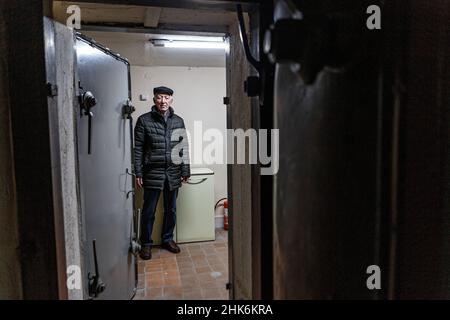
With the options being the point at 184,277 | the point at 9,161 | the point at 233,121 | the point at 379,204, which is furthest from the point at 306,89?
the point at 184,277

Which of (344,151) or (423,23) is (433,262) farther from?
(423,23)

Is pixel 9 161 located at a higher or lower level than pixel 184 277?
higher

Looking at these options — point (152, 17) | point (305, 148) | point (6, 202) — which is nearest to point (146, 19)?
point (152, 17)

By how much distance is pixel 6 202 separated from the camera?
0.80m

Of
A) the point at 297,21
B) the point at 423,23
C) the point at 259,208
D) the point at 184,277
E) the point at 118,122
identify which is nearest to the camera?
the point at 297,21

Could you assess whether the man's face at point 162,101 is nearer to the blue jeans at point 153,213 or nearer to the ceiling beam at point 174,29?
the blue jeans at point 153,213

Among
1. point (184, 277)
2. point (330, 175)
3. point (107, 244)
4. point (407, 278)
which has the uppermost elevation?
point (330, 175)

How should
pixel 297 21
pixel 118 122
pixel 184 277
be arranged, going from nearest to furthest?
pixel 297 21 < pixel 118 122 < pixel 184 277

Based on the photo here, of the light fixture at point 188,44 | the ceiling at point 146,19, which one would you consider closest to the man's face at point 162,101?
the light fixture at point 188,44

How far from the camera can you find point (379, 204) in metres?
0.65

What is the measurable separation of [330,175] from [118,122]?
1.50 meters

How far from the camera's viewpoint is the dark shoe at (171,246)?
9.93ft

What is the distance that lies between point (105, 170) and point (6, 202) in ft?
2.67

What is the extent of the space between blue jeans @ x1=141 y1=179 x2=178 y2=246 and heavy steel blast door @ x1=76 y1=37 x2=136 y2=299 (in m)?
0.76
